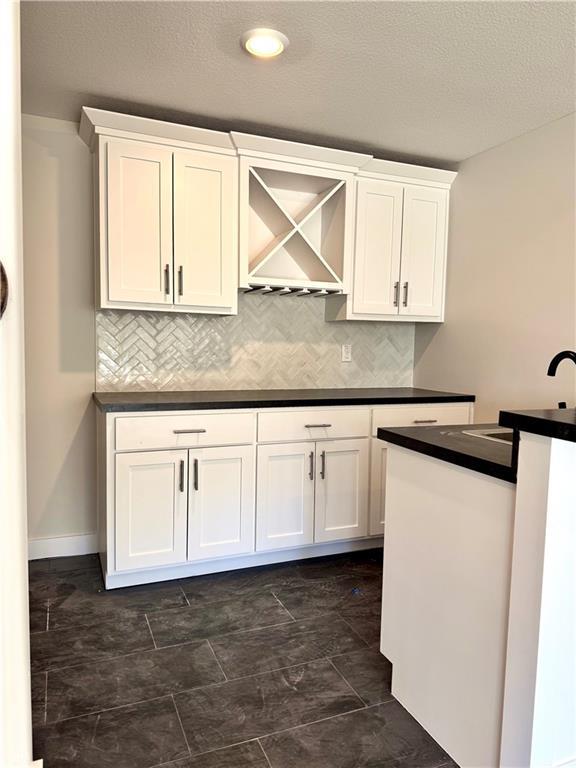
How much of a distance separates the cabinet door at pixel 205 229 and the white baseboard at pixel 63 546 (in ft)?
4.89

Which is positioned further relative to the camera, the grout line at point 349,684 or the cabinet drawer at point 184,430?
the cabinet drawer at point 184,430

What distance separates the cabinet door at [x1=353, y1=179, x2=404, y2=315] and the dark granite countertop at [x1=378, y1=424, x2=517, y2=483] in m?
1.45

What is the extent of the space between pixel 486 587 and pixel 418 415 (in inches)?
69.6

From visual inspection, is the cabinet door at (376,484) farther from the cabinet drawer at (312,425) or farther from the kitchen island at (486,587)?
the kitchen island at (486,587)

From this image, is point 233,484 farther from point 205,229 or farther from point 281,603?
point 205,229

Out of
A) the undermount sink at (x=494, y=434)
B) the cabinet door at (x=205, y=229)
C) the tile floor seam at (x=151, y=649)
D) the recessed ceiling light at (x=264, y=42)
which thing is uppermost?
the recessed ceiling light at (x=264, y=42)

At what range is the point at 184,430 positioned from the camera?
8.38ft

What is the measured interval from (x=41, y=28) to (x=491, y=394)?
9.12 feet

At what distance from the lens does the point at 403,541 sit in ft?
5.72

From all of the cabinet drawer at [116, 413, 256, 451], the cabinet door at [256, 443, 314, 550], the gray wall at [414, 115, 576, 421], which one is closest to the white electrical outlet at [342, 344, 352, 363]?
the gray wall at [414, 115, 576, 421]

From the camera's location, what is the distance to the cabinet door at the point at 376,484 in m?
3.01

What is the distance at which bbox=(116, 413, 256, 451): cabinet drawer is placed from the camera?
2.46 m

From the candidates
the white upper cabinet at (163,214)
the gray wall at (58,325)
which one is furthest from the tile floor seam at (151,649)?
the white upper cabinet at (163,214)

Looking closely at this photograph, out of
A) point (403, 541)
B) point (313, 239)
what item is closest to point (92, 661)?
point (403, 541)
